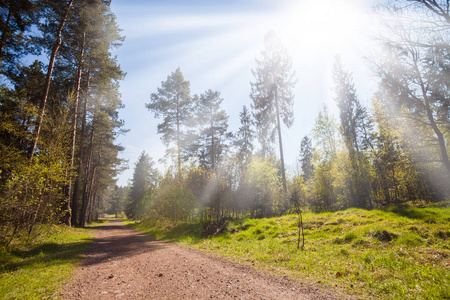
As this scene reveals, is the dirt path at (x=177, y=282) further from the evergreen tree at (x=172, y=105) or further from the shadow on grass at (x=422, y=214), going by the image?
the evergreen tree at (x=172, y=105)

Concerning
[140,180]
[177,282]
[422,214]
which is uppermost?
[140,180]

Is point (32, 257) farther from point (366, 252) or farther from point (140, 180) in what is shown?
point (140, 180)

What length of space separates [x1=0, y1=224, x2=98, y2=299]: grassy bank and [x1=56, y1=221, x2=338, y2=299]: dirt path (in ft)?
1.27

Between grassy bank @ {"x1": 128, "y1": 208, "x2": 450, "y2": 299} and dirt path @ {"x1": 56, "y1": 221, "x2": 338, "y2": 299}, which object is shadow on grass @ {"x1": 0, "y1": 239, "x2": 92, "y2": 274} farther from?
grassy bank @ {"x1": 128, "y1": 208, "x2": 450, "y2": 299}

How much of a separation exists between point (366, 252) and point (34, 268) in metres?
10.4

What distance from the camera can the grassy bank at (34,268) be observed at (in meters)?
3.96

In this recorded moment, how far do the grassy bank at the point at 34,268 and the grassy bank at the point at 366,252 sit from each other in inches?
208

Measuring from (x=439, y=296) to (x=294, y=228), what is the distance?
7332mm

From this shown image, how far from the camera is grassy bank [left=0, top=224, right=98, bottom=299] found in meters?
3.96

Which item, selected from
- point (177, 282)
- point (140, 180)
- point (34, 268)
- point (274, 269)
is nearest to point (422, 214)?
point (274, 269)

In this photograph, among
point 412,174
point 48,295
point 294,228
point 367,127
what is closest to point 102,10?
point 48,295

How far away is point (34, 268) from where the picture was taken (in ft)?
18.0

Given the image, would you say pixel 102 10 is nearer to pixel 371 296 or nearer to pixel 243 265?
pixel 243 265

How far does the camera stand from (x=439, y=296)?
3502 millimetres
